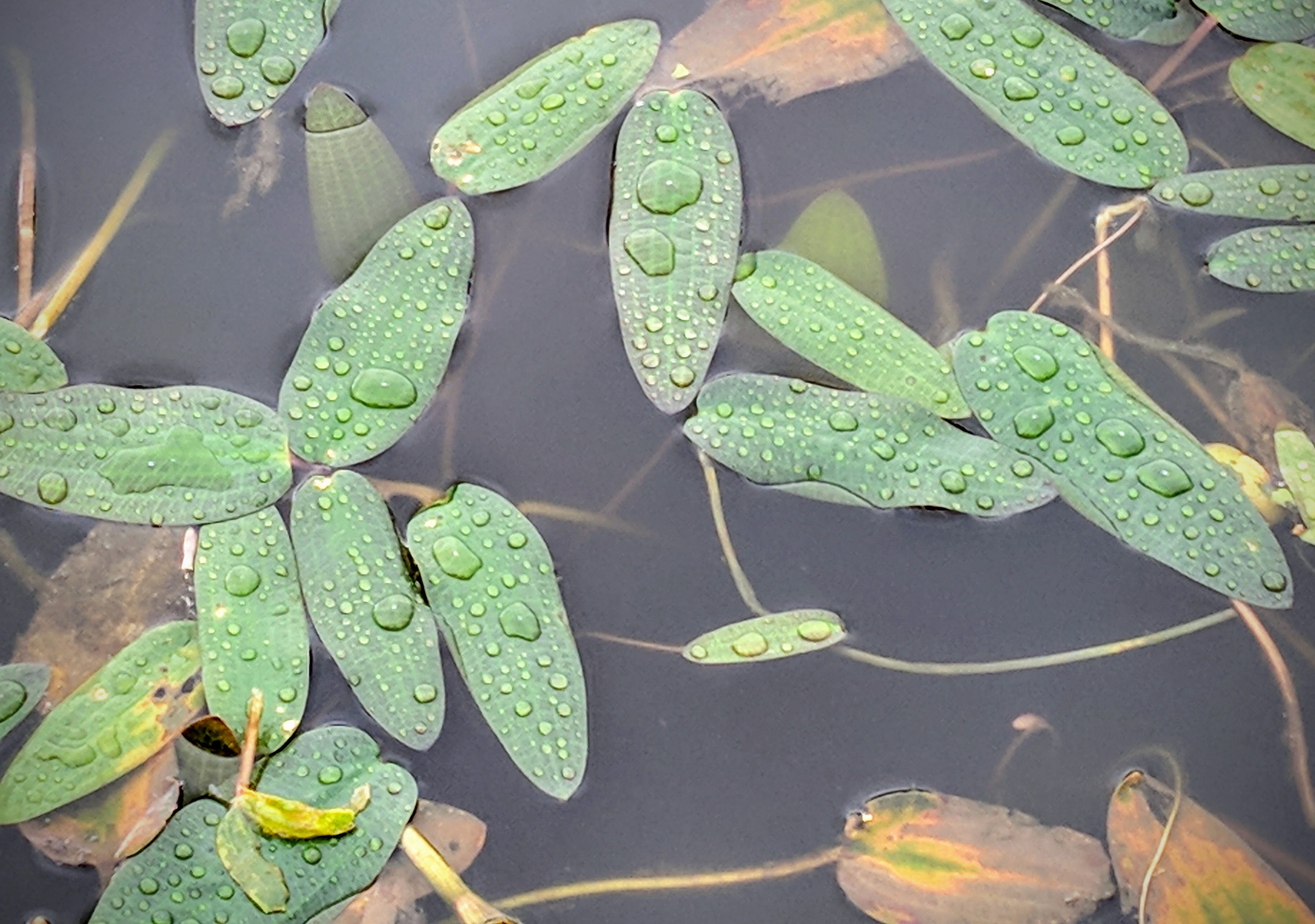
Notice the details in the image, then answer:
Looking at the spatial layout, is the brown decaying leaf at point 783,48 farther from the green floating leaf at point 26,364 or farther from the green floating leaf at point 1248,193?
the green floating leaf at point 26,364

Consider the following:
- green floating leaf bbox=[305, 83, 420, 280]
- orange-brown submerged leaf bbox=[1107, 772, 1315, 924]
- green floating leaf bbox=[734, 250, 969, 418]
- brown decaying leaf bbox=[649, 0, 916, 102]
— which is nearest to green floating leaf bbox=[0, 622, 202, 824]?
green floating leaf bbox=[305, 83, 420, 280]

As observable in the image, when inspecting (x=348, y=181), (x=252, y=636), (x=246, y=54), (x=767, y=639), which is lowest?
(x=767, y=639)

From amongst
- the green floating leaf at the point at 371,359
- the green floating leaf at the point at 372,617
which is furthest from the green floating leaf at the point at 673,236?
the green floating leaf at the point at 372,617

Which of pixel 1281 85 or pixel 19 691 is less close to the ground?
pixel 1281 85

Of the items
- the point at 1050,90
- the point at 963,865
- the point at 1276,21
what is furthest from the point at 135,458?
the point at 1276,21

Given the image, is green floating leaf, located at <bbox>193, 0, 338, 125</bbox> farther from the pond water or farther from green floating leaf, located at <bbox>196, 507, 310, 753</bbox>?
green floating leaf, located at <bbox>196, 507, 310, 753</bbox>

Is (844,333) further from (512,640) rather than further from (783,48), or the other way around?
(512,640)

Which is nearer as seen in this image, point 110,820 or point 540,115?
point 110,820

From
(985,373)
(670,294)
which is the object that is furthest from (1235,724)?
(670,294)

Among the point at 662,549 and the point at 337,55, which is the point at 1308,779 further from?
the point at 337,55
